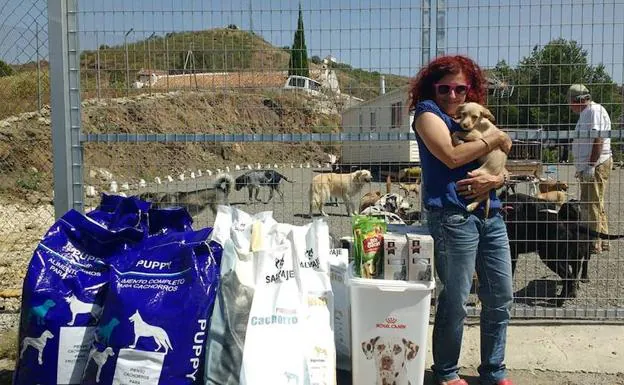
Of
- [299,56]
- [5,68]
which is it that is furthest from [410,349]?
[5,68]

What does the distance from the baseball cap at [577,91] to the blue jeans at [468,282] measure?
139 centimetres

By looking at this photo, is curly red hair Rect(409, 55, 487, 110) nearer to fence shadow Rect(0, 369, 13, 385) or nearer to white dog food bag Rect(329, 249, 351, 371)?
white dog food bag Rect(329, 249, 351, 371)

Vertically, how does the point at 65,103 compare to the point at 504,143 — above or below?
above

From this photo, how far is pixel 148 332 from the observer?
8.17 ft

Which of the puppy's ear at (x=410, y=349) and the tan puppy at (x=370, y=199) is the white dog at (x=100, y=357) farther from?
the tan puppy at (x=370, y=199)

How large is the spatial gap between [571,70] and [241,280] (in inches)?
105

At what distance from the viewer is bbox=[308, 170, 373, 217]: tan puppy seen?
5.98m

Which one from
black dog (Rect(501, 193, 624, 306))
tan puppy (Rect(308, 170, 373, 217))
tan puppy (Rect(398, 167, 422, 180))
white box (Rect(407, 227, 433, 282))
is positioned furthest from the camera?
tan puppy (Rect(308, 170, 373, 217))

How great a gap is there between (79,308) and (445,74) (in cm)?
218

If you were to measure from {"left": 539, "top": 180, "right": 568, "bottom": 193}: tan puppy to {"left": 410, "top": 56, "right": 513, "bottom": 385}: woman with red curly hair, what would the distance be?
6.72 ft

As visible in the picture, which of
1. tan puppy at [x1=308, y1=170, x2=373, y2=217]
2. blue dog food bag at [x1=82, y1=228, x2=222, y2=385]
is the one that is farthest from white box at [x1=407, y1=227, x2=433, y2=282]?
tan puppy at [x1=308, y1=170, x2=373, y2=217]

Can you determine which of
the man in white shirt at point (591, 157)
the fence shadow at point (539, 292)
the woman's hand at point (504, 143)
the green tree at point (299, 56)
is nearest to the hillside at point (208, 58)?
the green tree at point (299, 56)

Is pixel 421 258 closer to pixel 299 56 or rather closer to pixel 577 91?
pixel 299 56

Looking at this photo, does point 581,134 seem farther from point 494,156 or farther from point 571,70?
point 494,156
